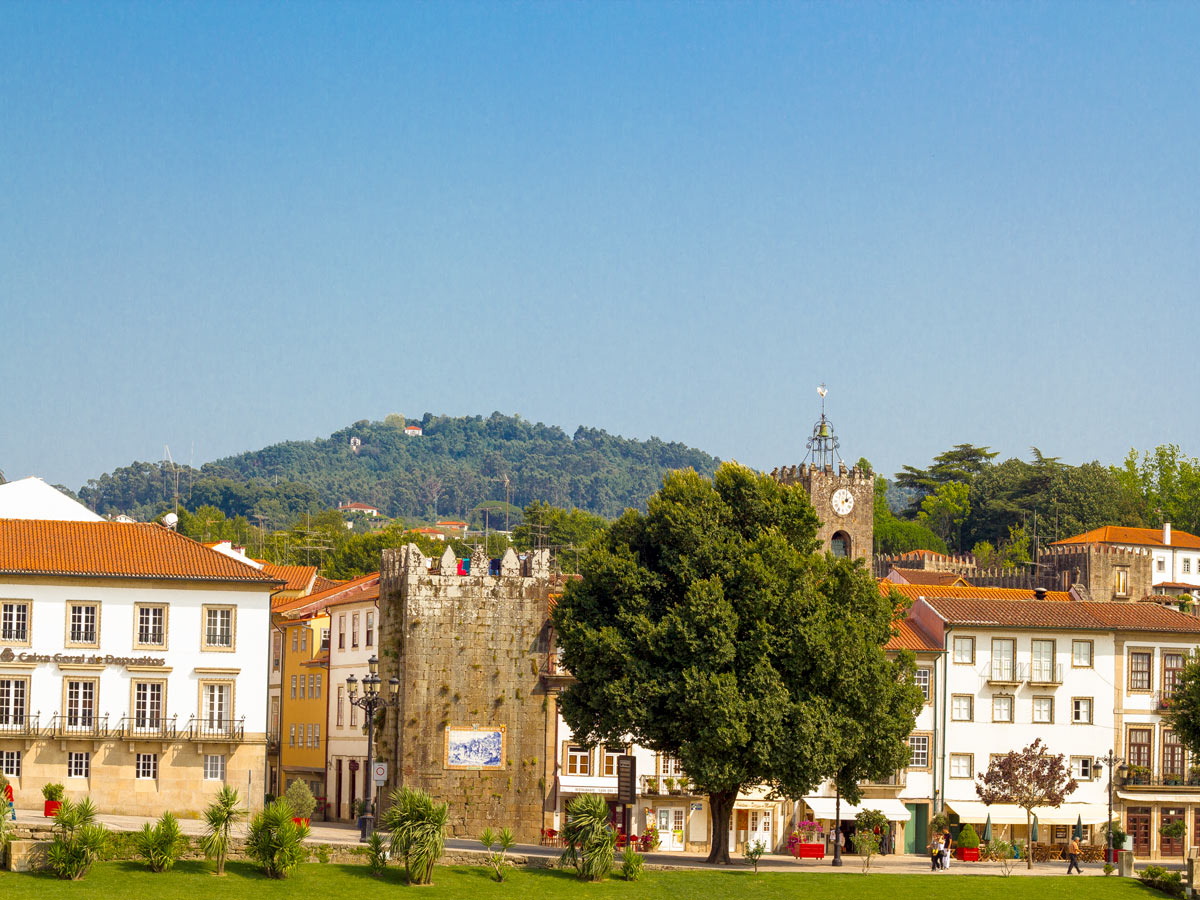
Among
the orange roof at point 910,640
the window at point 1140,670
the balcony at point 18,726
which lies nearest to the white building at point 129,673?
the balcony at point 18,726

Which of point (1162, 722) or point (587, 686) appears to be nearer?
point (587, 686)

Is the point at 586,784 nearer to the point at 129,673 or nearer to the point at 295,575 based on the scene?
the point at 129,673

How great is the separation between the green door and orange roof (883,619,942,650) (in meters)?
6.33

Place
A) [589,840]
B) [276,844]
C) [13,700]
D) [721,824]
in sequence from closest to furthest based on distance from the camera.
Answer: [276,844] < [589,840] < [721,824] < [13,700]

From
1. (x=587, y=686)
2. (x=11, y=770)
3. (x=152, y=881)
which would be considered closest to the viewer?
(x=152, y=881)

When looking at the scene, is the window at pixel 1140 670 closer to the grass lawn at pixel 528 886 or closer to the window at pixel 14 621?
the grass lawn at pixel 528 886

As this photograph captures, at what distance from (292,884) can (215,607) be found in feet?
66.5

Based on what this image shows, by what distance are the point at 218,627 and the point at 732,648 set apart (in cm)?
2060

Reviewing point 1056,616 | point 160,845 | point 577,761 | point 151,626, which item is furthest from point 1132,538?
point 160,845

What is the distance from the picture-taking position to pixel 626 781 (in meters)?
63.2

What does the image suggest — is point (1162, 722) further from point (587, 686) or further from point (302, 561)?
point (302, 561)

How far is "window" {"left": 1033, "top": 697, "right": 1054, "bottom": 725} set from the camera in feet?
234

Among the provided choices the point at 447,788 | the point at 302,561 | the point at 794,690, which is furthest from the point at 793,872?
the point at 302,561

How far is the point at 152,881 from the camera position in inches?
1692
